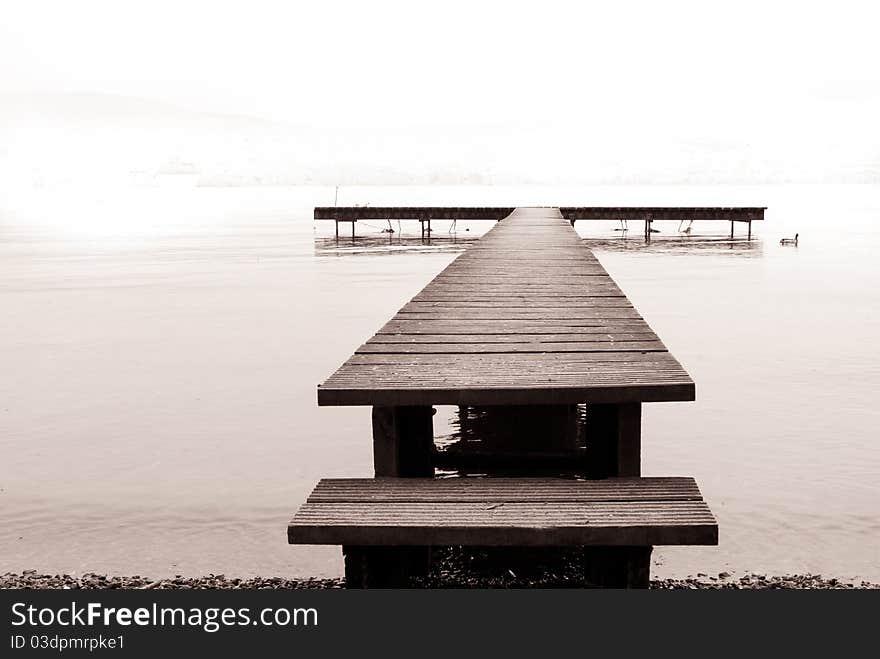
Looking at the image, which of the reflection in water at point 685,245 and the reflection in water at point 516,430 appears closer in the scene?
the reflection in water at point 516,430

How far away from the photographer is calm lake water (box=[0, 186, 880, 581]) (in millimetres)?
6832

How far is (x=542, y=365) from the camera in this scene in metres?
4.97

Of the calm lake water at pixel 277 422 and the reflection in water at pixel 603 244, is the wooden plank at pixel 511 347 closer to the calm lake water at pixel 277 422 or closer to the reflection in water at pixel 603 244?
the calm lake water at pixel 277 422

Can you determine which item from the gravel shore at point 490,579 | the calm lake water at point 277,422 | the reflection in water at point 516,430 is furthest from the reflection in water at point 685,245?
the gravel shore at point 490,579

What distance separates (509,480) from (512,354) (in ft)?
4.26

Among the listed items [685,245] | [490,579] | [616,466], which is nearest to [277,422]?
[490,579]

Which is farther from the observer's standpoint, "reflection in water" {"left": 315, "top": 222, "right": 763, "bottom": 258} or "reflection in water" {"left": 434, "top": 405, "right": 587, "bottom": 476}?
"reflection in water" {"left": 315, "top": 222, "right": 763, "bottom": 258}

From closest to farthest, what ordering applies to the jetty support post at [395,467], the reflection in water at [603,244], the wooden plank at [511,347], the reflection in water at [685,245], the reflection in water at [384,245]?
the jetty support post at [395,467]
the wooden plank at [511,347]
the reflection in water at [685,245]
the reflection in water at [603,244]
the reflection in water at [384,245]

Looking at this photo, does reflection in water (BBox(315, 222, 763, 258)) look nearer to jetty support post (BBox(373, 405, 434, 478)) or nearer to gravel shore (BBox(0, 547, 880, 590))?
gravel shore (BBox(0, 547, 880, 590))

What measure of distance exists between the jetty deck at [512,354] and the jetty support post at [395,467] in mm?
253

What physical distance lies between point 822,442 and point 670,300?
47.3 feet

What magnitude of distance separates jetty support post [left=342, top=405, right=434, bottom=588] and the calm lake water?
1598mm

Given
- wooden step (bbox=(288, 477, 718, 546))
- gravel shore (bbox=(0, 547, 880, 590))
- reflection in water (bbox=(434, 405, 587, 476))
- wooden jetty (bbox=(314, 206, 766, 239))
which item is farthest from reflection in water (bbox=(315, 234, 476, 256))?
wooden step (bbox=(288, 477, 718, 546))

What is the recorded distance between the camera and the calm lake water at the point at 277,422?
683 centimetres
